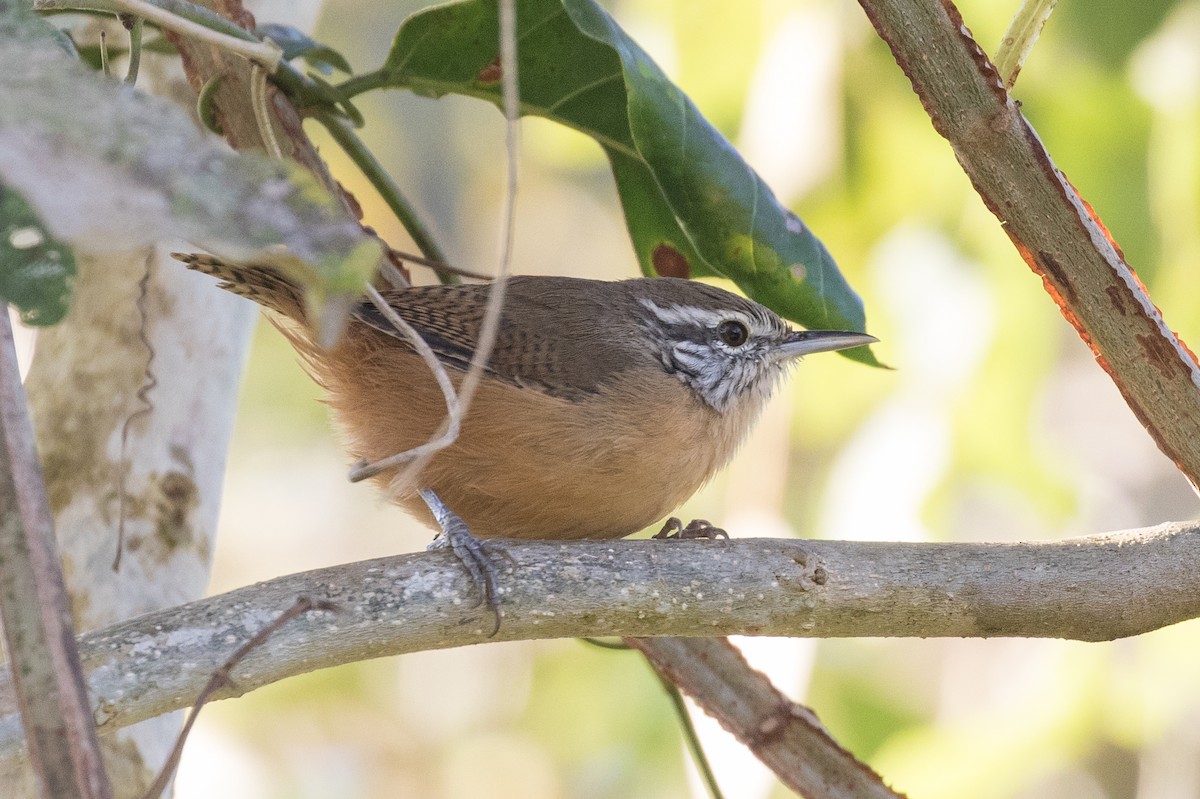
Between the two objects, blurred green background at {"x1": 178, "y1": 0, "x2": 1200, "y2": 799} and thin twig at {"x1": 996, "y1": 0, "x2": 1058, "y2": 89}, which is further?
blurred green background at {"x1": 178, "y1": 0, "x2": 1200, "y2": 799}

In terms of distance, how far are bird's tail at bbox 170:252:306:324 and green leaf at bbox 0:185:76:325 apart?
1112mm

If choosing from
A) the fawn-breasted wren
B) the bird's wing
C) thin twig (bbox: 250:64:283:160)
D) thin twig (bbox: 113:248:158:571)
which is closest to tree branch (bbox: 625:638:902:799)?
the fawn-breasted wren

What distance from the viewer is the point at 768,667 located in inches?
144

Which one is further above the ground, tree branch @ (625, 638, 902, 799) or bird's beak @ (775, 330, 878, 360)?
bird's beak @ (775, 330, 878, 360)

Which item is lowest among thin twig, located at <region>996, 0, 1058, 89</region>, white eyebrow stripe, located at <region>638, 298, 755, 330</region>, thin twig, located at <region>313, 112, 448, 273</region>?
thin twig, located at <region>996, 0, 1058, 89</region>

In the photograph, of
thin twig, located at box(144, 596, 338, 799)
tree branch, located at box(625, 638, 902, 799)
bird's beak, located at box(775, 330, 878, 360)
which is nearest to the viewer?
thin twig, located at box(144, 596, 338, 799)

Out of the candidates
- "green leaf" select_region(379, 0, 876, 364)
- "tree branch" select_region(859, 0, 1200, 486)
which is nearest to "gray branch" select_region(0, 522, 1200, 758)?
"tree branch" select_region(859, 0, 1200, 486)

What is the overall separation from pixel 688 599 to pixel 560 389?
102cm

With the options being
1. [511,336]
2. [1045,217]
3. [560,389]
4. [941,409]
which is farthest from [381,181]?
[941,409]

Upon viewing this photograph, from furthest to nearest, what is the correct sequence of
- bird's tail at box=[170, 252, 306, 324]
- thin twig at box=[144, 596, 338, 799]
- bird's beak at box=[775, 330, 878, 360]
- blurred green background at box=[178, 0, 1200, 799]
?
1. blurred green background at box=[178, 0, 1200, 799]
2. bird's beak at box=[775, 330, 878, 360]
3. bird's tail at box=[170, 252, 306, 324]
4. thin twig at box=[144, 596, 338, 799]

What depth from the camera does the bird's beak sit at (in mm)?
2824

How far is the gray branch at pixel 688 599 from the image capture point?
4.78ft

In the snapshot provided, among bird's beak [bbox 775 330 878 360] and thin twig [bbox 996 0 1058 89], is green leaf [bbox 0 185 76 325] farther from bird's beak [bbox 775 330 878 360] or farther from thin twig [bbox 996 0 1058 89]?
bird's beak [bbox 775 330 878 360]

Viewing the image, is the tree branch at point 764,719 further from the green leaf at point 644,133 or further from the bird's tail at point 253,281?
the bird's tail at point 253,281
